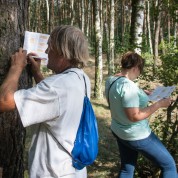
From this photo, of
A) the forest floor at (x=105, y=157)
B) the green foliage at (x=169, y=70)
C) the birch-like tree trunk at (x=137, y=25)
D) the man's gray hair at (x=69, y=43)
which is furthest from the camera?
the birch-like tree trunk at (x=137, y=25)

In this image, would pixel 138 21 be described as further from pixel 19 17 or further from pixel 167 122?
pixel 19 17

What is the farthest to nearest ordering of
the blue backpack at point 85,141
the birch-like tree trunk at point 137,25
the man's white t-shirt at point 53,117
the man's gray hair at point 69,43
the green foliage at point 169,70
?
the birch-like tree trunk at point 137,25, the green foliage at point 169,70, the blue backpack at point 85,141, the man's gray hair at point 69,43, the man's white t-shirt at point 53,117

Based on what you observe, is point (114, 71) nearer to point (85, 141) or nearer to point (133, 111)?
point (133, 111)

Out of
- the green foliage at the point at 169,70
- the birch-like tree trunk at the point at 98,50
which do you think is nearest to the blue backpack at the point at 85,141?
the green foliage at the point at 169,70

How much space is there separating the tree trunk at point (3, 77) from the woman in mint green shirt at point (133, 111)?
0.98 metres

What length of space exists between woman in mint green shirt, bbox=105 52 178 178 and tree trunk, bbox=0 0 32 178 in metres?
0.98

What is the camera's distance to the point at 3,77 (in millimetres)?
2465

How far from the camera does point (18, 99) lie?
6.34 ft

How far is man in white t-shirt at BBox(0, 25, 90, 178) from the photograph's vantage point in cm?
194

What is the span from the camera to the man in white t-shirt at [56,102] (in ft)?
6.36

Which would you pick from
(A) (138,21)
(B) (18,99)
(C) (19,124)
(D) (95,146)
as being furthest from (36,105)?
(A) (138,21)

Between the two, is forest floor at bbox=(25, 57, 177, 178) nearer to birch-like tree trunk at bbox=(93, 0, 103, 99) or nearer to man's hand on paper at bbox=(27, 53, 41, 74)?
man's hand on paper at bbox=(27, 53, 41, 74)

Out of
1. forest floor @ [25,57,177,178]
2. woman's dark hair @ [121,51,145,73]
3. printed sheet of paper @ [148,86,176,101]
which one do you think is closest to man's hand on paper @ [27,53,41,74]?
woman's dark hair @ [121,51,145,73]

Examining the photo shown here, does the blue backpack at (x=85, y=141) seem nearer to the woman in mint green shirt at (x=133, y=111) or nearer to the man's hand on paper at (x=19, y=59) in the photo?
the man's hand on paper at (x=19, y=59)
